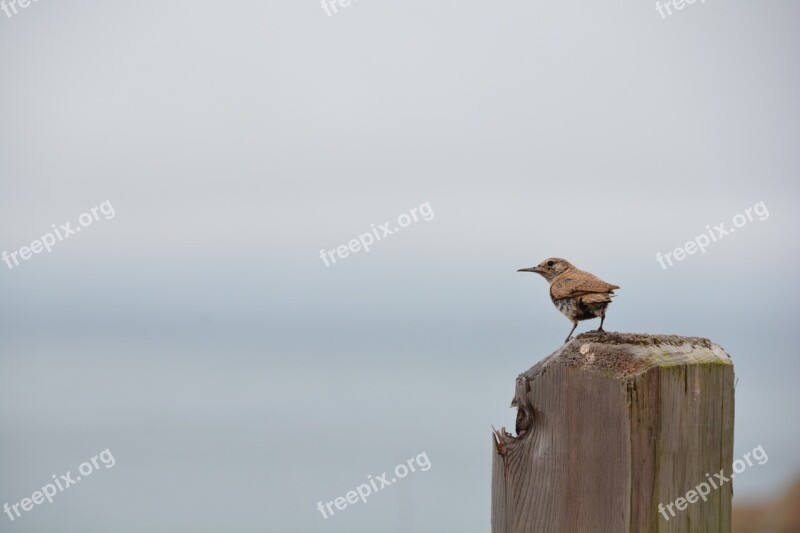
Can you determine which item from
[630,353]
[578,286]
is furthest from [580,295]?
[630,353]

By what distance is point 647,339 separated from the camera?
1632 mm

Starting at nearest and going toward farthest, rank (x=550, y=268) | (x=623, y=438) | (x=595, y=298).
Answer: (x=623, y=438), (x=595, y=298), (x=550, y=268)

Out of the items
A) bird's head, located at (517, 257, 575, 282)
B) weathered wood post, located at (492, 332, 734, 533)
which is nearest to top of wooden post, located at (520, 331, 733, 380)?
weathered wood post, located at (492, 332, 734, 533)

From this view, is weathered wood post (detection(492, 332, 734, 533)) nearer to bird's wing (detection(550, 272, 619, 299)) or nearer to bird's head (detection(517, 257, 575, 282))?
bird's wing (detection(550, 272, 619, 299))

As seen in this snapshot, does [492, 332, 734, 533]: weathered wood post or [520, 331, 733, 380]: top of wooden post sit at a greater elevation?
[520, 331, 733, 380]: top of wooden post

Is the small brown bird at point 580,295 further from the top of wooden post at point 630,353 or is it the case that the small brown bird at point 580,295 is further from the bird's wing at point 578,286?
the top of wooden post at point 630,353

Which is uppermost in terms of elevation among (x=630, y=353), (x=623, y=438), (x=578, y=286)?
(x=578, y=286)

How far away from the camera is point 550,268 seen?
2994 mm

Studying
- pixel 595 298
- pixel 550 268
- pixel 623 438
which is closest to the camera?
pixel 623 438

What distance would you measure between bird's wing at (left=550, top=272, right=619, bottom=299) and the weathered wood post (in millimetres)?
844

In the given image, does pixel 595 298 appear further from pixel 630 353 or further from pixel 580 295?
pixel 630 353

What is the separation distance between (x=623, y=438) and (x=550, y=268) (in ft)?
4.98

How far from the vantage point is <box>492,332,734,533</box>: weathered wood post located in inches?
59.8

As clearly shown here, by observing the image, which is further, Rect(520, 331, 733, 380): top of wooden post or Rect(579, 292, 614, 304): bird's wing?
Rect(579, 292, 614, 304): bird's wing
